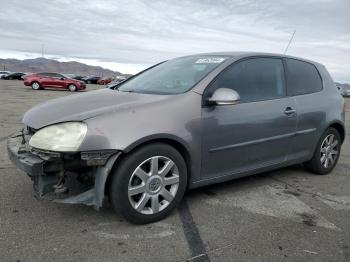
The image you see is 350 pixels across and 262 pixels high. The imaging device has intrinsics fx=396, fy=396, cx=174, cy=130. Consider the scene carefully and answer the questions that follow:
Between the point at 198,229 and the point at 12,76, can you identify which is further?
the point at 12,76

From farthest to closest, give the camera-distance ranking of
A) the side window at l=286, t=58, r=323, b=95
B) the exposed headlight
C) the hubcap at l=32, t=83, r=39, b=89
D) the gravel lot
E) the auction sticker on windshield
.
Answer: the hubcap at l=32, t=83, r=39, b=89 < the side window at l=286, t=58, r=323, b=95 < the auction sticker on windshield < the exposed headlight < the gravel lot

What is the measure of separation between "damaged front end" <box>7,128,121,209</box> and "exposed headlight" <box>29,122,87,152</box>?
0.05m

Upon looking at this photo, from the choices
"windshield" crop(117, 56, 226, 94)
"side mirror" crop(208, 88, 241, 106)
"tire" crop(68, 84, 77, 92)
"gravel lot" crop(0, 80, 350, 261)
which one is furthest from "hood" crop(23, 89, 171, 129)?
"tire" crop(68, 84, 77, 92)

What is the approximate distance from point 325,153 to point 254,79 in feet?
5.87

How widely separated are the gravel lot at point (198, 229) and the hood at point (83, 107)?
0.85 m

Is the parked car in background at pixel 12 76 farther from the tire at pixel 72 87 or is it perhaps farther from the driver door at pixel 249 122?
the driver door at pixel 249 122

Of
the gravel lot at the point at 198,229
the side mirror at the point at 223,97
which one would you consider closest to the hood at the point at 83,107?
the side mirror at the point at 223,97

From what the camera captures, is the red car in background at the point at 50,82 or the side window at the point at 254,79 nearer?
the side window at the point at 254,79

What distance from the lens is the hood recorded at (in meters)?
3.35

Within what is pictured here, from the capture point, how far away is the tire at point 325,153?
521cm

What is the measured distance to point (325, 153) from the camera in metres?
5.35

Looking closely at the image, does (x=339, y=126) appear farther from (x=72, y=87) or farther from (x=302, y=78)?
(x=72, y=87)

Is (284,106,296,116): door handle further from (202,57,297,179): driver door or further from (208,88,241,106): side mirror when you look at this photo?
(208,88,241,106): side mirror

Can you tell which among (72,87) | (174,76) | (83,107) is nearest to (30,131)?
(83,107)
